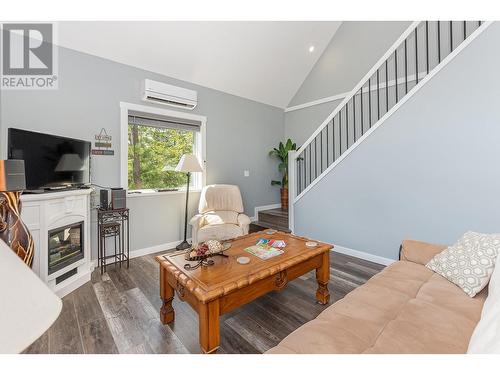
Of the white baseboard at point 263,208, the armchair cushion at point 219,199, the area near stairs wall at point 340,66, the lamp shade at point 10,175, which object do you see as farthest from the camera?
the white baseboard at point 263,208

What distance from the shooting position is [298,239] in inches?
92.4

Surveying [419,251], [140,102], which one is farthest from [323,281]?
[140,102]

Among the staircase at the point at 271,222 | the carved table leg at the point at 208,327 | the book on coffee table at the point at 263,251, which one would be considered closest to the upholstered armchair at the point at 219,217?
the staircase at the point at 271,222

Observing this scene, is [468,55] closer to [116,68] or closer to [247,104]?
[247,104]

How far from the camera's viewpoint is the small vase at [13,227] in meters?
0.73

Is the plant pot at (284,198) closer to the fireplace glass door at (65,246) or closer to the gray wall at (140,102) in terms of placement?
the gray wall at (140,102)

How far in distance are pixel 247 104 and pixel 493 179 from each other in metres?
3.71

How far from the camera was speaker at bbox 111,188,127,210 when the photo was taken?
2820mm

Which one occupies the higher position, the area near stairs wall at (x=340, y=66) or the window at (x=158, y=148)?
the area near stairs wall at (x=340, y=66)

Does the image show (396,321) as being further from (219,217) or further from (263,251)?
(219,217)

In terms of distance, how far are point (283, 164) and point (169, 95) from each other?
270 centimetres

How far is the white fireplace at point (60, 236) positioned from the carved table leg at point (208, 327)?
1.52 metres
